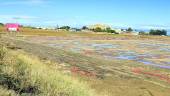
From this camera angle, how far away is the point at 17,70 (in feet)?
35.4

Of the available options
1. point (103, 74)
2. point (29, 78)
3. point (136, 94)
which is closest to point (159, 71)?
point (103, 74)

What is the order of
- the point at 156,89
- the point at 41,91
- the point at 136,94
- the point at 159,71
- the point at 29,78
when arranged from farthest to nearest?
the point at 159,71
the point at 156,89
the point at 136,94
the point at 29,78
the point at 41,91

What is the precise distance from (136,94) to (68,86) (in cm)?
538

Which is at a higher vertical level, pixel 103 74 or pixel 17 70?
pixel 17 70

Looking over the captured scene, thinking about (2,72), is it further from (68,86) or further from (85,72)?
(85,72)

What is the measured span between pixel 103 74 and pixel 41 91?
10683 mm

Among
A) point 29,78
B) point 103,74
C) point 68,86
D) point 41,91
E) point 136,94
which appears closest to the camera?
point 41,91

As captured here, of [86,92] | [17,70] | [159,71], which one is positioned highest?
[17,70]

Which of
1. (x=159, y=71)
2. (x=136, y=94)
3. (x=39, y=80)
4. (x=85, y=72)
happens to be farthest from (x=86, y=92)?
(x=159, y=71)

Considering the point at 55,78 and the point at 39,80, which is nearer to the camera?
the point at 39,80

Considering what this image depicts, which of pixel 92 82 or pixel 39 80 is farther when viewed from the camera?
pixel 92 82

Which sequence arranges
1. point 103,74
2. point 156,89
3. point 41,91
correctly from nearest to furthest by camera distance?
point 41,91 < point 156,89 < point 103,74

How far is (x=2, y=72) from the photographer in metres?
10.1

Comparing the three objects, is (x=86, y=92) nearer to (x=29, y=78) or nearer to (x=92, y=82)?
(x=29, y=78)
